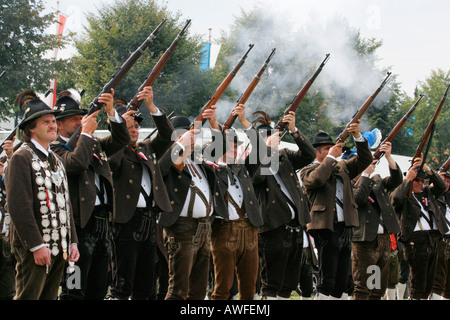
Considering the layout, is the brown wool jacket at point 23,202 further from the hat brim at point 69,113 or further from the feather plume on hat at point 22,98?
the feather plume on hat at point 22,98

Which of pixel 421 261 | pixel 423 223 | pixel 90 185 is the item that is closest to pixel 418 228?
pixel 423 223

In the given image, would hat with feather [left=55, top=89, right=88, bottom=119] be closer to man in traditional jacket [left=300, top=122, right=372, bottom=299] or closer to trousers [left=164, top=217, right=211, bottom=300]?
trousers [left=164, top=217, right=211, bottom=300]

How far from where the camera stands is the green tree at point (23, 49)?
19016 millimetres

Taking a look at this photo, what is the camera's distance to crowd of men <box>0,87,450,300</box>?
493 centimetres

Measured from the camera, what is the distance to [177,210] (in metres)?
6.41

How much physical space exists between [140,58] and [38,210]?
81.3ft

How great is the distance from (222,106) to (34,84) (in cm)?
1147

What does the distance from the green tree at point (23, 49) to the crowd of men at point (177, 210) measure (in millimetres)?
12111

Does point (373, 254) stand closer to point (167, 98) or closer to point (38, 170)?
point (38, 170)

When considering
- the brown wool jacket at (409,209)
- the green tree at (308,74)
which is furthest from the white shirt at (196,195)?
the green tree at (308,74)

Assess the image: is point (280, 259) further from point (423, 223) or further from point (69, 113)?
point (423, 223)
